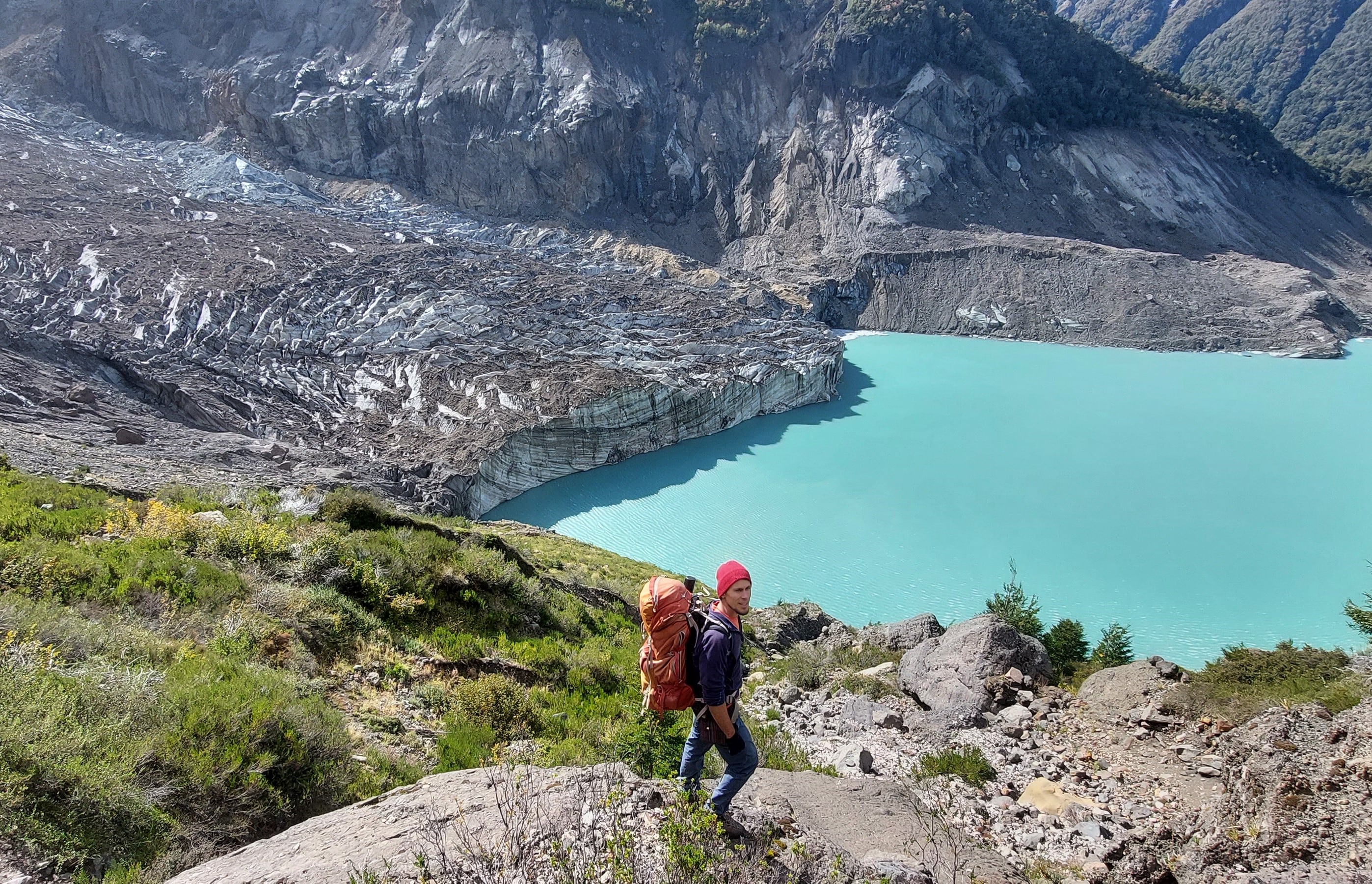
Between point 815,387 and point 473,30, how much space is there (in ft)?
142

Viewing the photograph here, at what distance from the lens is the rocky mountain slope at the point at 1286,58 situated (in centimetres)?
7638

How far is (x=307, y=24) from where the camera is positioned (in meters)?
55.2

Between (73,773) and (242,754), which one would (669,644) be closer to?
(242,754)

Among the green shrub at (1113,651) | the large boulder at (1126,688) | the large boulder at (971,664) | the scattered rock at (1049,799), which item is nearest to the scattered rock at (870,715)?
the large boulder at (971,664)

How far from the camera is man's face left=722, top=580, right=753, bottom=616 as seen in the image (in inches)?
133

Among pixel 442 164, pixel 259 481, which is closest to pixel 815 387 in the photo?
pixel 259 481

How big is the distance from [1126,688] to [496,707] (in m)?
5.94

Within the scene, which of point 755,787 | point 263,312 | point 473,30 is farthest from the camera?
point 473,30

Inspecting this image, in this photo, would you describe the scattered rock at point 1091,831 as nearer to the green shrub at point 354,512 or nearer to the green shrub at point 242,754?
the green shrub at point 242,754

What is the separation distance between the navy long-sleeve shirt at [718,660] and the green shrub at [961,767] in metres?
3.18

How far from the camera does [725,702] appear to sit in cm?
332

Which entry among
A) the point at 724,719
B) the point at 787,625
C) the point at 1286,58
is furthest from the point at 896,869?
the point at 1286,58

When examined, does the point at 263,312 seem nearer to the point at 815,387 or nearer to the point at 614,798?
Answer: the point at 815,387

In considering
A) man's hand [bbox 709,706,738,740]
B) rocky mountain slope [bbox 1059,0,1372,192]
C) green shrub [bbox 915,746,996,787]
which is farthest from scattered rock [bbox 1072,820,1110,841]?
rocky mountain slope [bbox 1059,0,1372,192]
